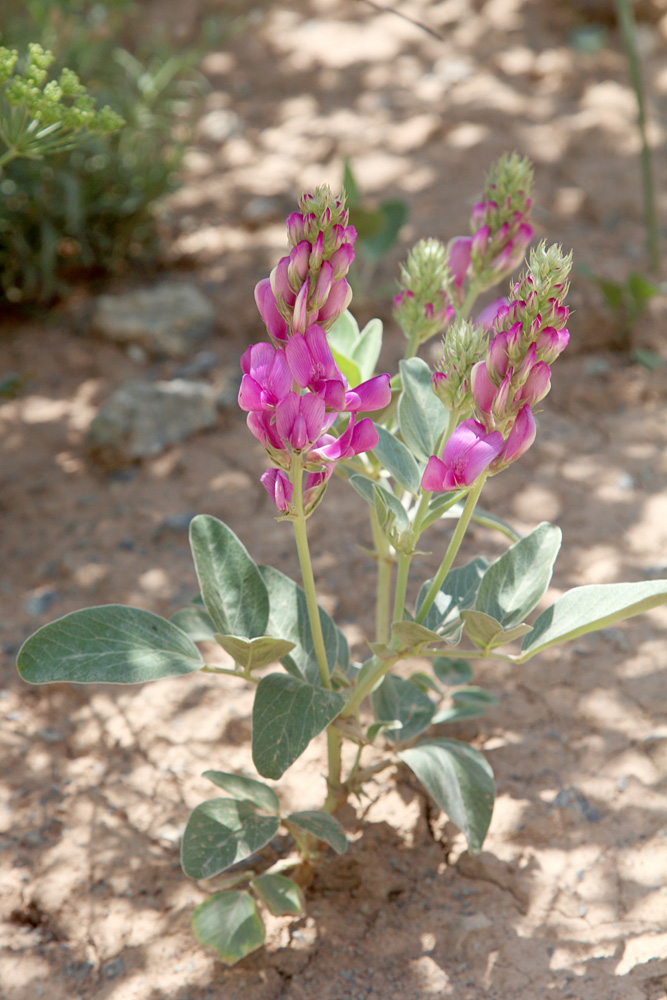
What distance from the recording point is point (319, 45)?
4961 millimetres

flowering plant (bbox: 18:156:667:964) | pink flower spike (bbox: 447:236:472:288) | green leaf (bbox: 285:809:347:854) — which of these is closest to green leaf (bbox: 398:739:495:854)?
flowering plant (bbox: 18:156:667:964)

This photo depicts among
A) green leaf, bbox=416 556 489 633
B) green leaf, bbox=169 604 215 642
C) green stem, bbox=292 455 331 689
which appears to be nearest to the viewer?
green stem, bbox=292 455 331 689

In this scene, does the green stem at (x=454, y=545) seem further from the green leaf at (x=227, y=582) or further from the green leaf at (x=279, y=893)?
the green leaf at (x=279, y=893)

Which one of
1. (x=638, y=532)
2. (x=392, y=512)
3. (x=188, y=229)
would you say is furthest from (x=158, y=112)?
(x=392, y=512)

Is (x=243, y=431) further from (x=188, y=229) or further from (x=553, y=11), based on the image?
(x=553, y=11)

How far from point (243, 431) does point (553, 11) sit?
317cm

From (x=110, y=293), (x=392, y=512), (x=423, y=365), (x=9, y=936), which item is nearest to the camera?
(x=392, y=512)

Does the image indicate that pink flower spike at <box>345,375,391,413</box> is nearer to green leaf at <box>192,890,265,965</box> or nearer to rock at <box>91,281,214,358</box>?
green leaf at <box>192,890,265,965</box>

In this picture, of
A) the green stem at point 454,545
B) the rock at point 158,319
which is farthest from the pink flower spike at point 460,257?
the rock at point 158,319

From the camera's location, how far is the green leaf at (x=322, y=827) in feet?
5.13

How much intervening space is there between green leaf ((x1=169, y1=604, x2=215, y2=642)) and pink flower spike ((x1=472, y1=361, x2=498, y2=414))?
27.7 inches

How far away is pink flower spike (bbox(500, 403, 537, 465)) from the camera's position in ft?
4.13

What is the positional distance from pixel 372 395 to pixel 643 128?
2.75 m

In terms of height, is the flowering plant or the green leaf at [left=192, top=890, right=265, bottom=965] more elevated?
the flowering plant
